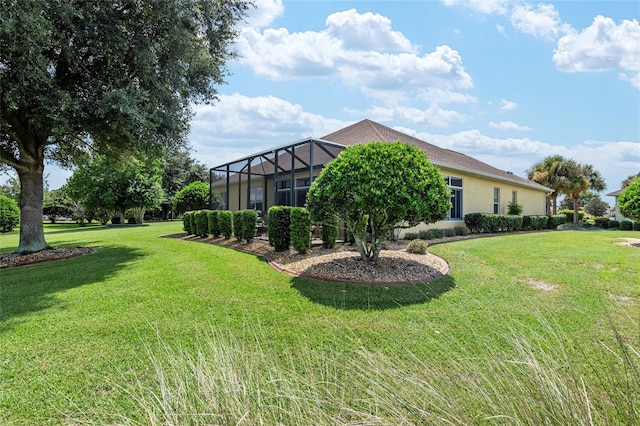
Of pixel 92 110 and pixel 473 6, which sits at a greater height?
pixel 473 6

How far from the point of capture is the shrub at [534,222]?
19.7 m

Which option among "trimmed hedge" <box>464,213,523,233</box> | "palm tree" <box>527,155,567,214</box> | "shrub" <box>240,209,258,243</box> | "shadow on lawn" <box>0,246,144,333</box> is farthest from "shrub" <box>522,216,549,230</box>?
"shadow on lawn" <box>0,246,144,333</box>

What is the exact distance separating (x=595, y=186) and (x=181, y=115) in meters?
42.0

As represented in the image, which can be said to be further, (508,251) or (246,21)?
(246,21)

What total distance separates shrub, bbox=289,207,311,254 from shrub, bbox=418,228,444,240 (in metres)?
6.19

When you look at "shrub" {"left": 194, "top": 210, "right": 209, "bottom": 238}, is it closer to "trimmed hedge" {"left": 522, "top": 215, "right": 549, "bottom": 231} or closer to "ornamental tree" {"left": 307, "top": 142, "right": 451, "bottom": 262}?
"ornamental tree" {"left": 307, "top": 142, "right": 451, "bottom": 262}

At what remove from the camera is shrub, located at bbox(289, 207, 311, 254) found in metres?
9.17

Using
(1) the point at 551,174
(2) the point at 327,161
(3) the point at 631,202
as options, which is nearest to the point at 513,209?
(3) the point at 631,202

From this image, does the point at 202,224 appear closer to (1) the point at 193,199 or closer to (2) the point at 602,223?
(1) the point at 193,199

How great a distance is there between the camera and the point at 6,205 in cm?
2288

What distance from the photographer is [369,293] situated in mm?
5766

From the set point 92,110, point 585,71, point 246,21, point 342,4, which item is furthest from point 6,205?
point 585,71

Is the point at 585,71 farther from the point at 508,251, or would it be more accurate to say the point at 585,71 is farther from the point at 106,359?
the point at 106,359

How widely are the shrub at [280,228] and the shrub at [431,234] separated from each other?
6.29m
